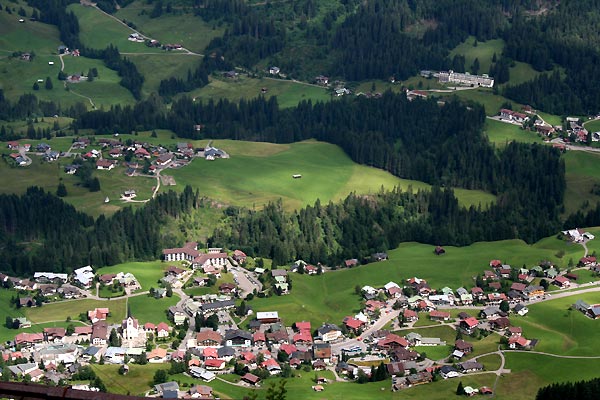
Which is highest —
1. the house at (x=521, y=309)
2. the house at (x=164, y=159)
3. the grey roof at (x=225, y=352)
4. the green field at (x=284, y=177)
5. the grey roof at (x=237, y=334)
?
the grey roof at (x=225, y=352)

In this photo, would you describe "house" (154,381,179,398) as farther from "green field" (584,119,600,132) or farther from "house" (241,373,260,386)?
"green field" (584,119,600,132)

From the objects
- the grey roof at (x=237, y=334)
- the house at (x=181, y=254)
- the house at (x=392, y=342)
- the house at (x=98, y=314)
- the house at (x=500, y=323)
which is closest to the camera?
the house at (x=392, y=342)

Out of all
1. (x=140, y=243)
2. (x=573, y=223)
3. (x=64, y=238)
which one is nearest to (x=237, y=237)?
(x=140, y=243)

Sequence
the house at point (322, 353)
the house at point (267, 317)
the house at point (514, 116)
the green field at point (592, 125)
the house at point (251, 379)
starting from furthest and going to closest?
the house at point (514, 116), the green field at point (592, 125), the house at point (267, 317), the house at point (322, 353), the house at point (251, 379)

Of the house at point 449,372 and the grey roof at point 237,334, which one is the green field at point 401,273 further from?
the house at point 449,372

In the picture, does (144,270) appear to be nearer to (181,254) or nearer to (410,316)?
(181,254)

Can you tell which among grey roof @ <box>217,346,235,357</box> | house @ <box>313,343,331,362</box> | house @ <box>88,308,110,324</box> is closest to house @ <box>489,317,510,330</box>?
house @ <box>313,343,331,362</box>

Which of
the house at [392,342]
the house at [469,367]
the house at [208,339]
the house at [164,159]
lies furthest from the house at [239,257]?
the house at [164,159]

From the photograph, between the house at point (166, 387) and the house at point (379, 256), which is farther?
the house at point (379, 256)
